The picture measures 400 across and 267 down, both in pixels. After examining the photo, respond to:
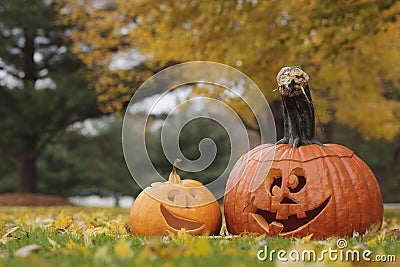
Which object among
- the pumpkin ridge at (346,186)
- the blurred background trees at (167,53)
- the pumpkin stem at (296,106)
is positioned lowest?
the pumpkin ridge at (346,186)

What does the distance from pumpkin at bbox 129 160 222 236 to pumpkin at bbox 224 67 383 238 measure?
19 centimetres

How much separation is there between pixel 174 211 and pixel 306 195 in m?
0.92

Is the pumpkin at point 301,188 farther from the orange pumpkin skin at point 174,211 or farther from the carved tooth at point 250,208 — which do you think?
the orange pumpkin skin at point 174,211

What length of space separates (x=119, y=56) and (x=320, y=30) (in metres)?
7.04

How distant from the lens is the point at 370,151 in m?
21.0

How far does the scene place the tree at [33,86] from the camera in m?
13.5

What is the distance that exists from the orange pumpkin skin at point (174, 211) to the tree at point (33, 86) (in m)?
10.0

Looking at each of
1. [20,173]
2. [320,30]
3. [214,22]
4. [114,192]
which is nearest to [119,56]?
[20,173]

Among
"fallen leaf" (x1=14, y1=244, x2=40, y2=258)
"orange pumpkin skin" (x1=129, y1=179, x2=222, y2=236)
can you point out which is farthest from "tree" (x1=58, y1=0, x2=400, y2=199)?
"fallen leaf" (x1=14, y1=244, x2=40, y2=258)

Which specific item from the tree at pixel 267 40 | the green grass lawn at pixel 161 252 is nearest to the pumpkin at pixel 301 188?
the green grass lawn at pixel 161 252

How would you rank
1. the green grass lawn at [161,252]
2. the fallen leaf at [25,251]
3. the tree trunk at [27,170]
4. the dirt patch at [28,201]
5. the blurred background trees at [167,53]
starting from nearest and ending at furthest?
the green grass lawn at [161,252] → the fallen leaf at [25,251] → the blurred background trees at [167,53] → the dirt patch at [28,201] → the tree trunk at [27,170]

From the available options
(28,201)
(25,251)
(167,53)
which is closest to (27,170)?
(28,201)

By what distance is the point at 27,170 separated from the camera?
603 inches

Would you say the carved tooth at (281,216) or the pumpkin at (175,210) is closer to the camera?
the carved tooth at (281,216)
